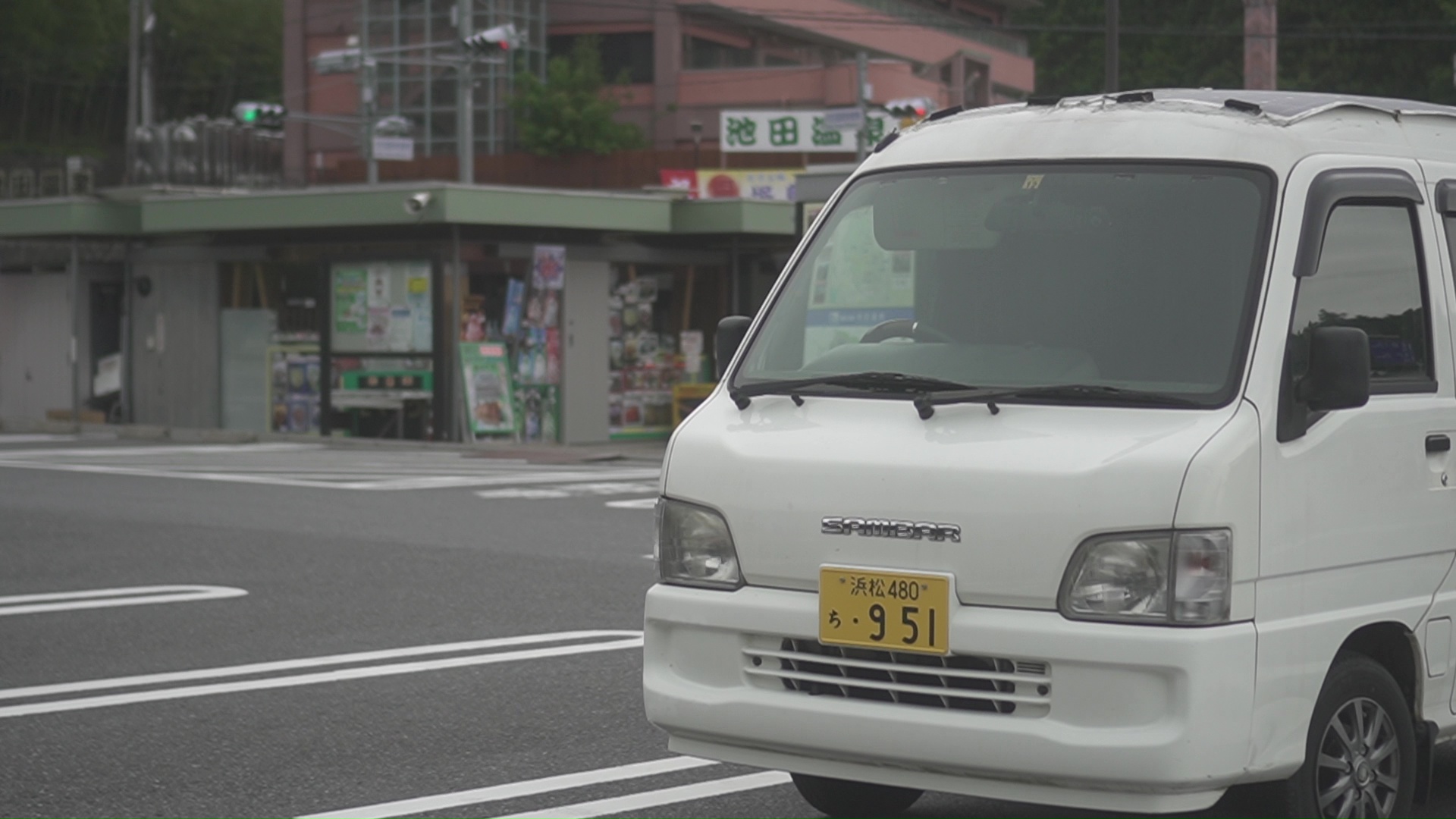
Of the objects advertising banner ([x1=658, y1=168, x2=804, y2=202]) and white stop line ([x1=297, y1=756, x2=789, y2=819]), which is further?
advertising banner ([x1=658, y1=168, x2=804, y2=202])

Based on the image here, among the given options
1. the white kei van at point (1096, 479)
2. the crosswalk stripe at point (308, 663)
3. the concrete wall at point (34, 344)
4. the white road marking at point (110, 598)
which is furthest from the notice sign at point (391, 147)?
the white kei van at point (1096, 479)

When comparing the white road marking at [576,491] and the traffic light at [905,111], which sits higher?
the traffic light at [905,111]

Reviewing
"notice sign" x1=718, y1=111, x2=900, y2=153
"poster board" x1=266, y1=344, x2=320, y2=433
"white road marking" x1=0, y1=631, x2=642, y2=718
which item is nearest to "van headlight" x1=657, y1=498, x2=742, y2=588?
"white road marking" x1=0, y1=631, x2=642, y2=718

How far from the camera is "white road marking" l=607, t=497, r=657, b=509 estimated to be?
61.6ft

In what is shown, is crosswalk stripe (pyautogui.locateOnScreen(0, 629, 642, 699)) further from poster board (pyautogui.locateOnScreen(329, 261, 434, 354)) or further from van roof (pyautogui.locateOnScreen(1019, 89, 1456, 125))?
poster board (pyautogui.locateOnScreen(329, 261, 434, 354))

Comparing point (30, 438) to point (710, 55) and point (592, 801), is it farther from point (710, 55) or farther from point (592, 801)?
point (710, 55)

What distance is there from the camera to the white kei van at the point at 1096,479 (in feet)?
16.6

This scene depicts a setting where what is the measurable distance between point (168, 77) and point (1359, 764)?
303 feet

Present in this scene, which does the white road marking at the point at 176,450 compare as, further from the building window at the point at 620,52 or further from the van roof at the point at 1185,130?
the building window at the point at 620,52

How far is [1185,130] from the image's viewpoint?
5.87 m

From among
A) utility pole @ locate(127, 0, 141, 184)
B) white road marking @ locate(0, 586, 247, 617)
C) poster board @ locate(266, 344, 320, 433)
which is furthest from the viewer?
utility pole @ locate(127, 0, 141, 184)

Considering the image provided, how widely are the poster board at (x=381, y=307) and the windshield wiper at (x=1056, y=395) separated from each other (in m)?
24.4

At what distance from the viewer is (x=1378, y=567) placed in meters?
5.67

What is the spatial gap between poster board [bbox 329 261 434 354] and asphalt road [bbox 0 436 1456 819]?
1054 cm
